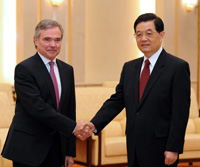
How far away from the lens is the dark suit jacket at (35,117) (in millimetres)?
2732

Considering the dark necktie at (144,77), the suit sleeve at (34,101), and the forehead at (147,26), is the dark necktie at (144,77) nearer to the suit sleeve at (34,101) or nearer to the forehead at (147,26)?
the forehead at (147,26)

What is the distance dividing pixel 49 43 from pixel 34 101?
0.44 metres

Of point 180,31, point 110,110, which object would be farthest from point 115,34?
point 110,110

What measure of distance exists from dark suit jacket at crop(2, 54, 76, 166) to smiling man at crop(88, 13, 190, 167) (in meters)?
0.50

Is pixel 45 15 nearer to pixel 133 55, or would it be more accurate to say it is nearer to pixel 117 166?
pixel 133 55

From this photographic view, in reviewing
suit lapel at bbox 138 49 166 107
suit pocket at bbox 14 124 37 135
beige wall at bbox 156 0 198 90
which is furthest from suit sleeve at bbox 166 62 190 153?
beige wall at bbox 156 0 198 90

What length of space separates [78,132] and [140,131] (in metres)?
0.55

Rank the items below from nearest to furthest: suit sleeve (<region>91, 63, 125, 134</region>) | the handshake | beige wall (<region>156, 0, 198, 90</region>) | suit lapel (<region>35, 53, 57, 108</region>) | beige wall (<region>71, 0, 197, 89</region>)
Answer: suit lapel (<region>35, 53, 57, 108</region>)
the handshake
suit sleeve (<region>91, 63, 125, 134</region>)
beige wall (<region>71, 0, 197, 89</region>)
beige wall (<region>156, 0, 198, 90</region>)

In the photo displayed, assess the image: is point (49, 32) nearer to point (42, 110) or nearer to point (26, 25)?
point (42, 110)

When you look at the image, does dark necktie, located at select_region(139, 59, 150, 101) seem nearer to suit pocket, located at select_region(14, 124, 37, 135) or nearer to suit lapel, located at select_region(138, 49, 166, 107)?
suit lapel, located at select_region(138, 49, 166, 107)

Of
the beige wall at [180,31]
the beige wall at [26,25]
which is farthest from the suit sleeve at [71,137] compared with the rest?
the beige wall at [180,31]

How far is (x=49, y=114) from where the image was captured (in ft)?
9.09

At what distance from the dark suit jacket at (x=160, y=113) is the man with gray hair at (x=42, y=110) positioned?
0.51m

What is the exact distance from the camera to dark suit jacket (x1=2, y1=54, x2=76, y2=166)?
2.73 m
